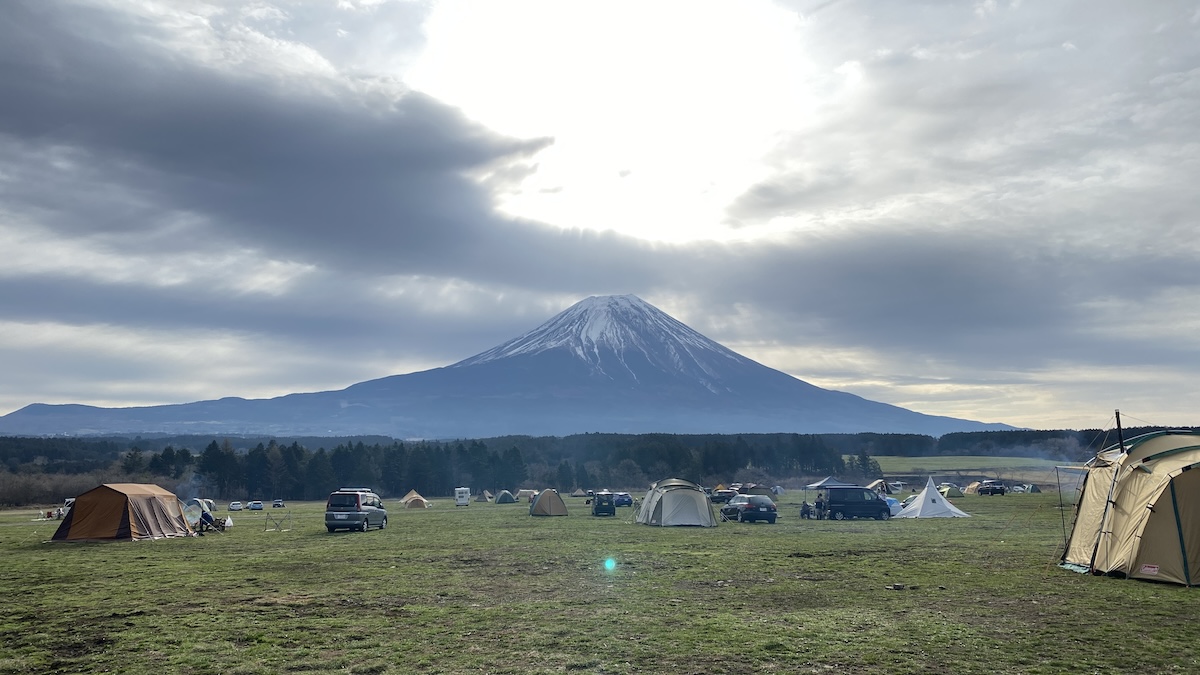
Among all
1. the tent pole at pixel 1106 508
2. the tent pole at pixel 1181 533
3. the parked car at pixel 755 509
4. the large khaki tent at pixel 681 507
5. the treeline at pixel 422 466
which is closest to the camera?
the tent pole at pixel 1181 533

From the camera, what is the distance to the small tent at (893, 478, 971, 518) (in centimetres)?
4075

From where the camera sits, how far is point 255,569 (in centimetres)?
1969

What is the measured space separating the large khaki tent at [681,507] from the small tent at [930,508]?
42.1ft

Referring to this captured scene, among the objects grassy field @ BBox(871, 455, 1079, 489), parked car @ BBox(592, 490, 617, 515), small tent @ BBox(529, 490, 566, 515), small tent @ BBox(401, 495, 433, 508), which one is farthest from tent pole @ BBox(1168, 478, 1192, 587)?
grassy field @ BBox(871, 455, 1079, 489)

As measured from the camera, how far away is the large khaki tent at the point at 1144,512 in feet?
49.9

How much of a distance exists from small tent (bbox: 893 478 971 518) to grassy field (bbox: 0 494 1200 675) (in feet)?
57.1

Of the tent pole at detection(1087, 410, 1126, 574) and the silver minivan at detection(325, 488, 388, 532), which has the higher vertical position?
the tent pole at detection(1087, 410, 1126, 574)

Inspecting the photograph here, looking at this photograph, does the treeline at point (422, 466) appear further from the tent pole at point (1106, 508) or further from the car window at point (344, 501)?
the tent pole at point (1106, 508)

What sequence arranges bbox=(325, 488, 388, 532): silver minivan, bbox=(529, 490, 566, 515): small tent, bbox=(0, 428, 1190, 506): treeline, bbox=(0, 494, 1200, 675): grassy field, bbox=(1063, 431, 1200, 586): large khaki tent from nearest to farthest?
bbox=(0, 494, 1200, 675): grassy field → bbox=(1063, 431, 1200, 586): large khaki tent → bbox=(325, 488, 388, 532): silver minivan → bbox=(529, 490, 566, 515): small tent → bbox=(0, 428, 1190, 506): treeline

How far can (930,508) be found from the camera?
41.2 metres

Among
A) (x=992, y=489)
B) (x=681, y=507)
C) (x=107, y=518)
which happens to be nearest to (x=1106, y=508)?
(x=681, y=507)

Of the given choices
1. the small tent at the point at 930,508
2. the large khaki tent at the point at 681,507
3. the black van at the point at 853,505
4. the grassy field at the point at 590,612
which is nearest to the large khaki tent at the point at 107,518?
the grassy field at the point at 590,612

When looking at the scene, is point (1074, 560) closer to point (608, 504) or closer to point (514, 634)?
point (514, 634)

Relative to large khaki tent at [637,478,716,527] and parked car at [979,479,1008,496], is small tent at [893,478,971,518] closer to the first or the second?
large khaki tent at [637,478,716,527]
